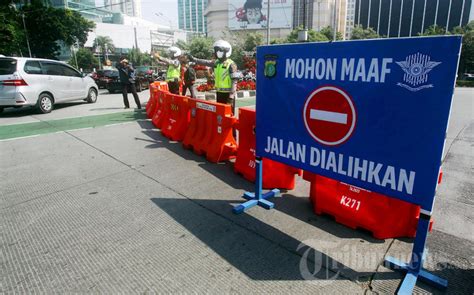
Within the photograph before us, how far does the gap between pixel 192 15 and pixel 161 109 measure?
14554 cm

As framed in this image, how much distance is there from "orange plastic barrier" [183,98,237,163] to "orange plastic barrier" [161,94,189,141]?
42 cm

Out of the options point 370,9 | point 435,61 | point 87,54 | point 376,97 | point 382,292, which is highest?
point 370,9

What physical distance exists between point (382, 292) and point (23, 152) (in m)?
6.84

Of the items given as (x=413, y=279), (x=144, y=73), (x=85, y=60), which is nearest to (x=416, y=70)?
(x=413, y=279)

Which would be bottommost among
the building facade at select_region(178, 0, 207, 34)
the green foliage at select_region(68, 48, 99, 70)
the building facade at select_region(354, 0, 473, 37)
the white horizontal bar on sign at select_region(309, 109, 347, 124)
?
the white horizontal bar on sign at select_region(309, 109, 347, 124)

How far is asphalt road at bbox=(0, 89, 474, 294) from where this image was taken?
250cm

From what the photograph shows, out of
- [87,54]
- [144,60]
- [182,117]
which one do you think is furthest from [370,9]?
[182,117]

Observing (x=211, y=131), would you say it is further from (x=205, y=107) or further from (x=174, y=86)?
(x=174, y=86)

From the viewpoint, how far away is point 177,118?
7.05 m

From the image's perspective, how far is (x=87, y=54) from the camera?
8262 cm

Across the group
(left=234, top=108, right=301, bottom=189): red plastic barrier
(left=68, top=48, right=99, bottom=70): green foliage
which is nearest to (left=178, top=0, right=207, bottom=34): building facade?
(left=68, top=48, right=99, bottom=70): green foliage

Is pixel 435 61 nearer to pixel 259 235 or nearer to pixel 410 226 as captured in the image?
pixel 410 226

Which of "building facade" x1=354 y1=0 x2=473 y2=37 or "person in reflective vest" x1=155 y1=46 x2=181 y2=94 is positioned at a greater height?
"building facade" x1=354 y1=0 x2=473 y2=37

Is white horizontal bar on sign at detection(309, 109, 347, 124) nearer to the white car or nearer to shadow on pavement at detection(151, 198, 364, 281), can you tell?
shadow on pavement at detection(151, 198, 364, 281)
